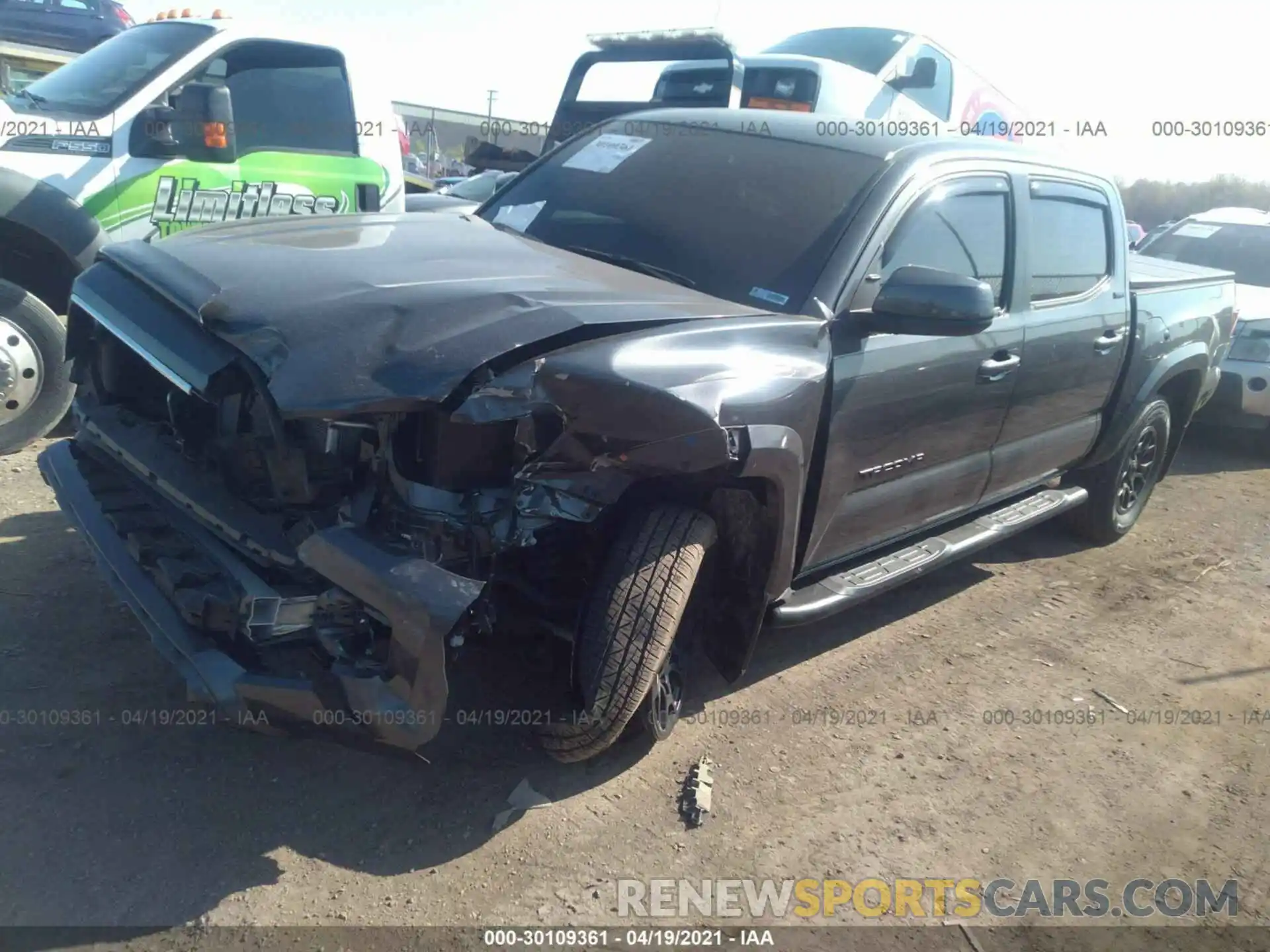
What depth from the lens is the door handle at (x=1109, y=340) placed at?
445 cm

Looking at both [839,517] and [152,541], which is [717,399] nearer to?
[839,517]

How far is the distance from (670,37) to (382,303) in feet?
18.6

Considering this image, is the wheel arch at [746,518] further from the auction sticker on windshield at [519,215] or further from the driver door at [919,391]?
the auction sticker on windshield at [519,215]

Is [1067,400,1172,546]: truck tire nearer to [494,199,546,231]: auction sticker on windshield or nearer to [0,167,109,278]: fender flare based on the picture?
[494,199,546,231]: auction sticker on windshield

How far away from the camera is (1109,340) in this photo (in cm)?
453

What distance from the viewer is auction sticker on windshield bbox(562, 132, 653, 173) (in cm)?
407

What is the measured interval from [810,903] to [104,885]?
1.74m

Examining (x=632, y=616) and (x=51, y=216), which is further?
(x=51, y=216)

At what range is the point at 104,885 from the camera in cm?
242

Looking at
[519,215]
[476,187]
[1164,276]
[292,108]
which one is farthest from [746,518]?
[476,187]

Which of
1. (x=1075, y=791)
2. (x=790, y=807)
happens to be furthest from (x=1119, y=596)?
(x=790, y=807)

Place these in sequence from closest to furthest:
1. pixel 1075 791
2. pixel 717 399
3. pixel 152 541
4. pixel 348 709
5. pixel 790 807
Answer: pixel 348 709
pixel 717 399
pixel 152 541
pixel 790 807
pixel 1075 791

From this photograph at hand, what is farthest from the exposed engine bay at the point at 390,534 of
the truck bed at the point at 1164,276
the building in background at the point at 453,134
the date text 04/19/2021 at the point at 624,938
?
the building in background at the point at 453,134

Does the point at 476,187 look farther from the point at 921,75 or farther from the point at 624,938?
the point at 624,938
